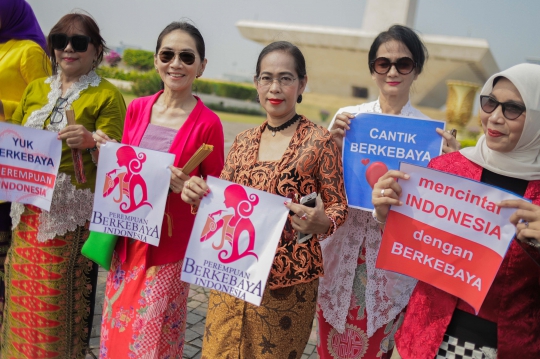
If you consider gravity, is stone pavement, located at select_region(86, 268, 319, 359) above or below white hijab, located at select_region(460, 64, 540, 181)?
below

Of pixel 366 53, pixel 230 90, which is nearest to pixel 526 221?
pixel 230 90

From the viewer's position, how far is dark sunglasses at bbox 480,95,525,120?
1941 mm

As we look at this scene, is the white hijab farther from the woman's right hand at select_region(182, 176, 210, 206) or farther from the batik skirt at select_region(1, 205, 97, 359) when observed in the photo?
the batik skirt at select_region(1, 205, 97, 359)

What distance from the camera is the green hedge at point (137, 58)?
916 inches

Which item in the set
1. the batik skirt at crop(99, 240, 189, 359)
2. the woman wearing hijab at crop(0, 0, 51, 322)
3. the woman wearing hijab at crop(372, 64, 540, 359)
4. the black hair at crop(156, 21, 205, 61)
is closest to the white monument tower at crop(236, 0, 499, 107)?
the woman wearing hijab at crop(0, 0, 51, 322)

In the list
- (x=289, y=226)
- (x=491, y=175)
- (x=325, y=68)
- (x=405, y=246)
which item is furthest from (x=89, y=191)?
(x=325, y=68)

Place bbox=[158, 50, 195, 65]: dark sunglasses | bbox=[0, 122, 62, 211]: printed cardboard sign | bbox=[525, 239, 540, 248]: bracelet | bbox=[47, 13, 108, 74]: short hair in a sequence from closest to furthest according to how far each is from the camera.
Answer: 1. bbox=[525, 239, 540, 248]: bracelet
2. bbox=[158, 50, 195, 65]: dark sunglasses
3. bbox=[0, 122, 62, 211]: printed cardboard sign
4. bbox=[47, 13, 108, 74]: short hair

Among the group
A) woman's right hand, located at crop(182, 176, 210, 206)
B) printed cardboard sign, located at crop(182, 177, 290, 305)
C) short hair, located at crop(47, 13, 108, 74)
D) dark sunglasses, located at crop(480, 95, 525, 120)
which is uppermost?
short hair, located at crop(47, 13, 108, 74)

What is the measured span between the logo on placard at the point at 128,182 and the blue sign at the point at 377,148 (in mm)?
1255

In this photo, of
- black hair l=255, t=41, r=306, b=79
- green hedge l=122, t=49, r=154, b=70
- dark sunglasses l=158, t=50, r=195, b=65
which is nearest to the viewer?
black hair l=255, t=41, r=306, b=79

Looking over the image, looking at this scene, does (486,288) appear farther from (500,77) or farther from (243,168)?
(243,168)

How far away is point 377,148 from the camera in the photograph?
2.95 m

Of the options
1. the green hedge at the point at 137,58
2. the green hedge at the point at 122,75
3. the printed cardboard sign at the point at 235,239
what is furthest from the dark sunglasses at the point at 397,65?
the green hedge at the point at 137,58

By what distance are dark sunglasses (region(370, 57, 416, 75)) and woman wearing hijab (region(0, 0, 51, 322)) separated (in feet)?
8.55
